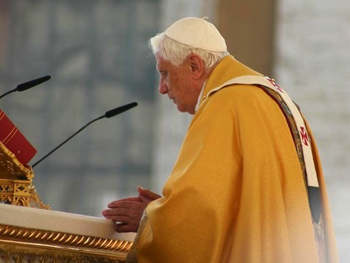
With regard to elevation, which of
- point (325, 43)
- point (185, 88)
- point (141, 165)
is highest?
point (185, 88)

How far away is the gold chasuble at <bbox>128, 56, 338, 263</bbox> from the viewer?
4211 mm

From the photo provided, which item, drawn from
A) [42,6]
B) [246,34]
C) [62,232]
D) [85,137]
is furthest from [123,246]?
[42,6]

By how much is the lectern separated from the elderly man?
0.14m

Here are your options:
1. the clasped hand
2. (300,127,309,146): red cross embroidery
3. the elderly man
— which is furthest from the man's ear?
the clasped hand

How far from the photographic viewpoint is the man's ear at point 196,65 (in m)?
4.81

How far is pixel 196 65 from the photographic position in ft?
15.9

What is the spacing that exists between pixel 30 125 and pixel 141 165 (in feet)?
3.42

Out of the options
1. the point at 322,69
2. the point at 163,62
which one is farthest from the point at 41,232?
the point at 322,69

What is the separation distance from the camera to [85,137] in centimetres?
961

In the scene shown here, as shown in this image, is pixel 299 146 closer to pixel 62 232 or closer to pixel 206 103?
pixel 206 103

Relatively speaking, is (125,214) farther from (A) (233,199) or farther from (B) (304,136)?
(B) (304,136)

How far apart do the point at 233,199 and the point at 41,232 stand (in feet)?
2.60

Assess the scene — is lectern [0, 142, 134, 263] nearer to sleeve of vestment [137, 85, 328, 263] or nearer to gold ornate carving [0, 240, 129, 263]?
gold ornate carving [0, 240, 129, 263]

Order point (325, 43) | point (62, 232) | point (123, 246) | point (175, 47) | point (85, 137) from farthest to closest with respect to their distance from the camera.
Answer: point (85, 137) < point (325, 43) < point (175, 47) < point (123, 246) < point (62, 232)
